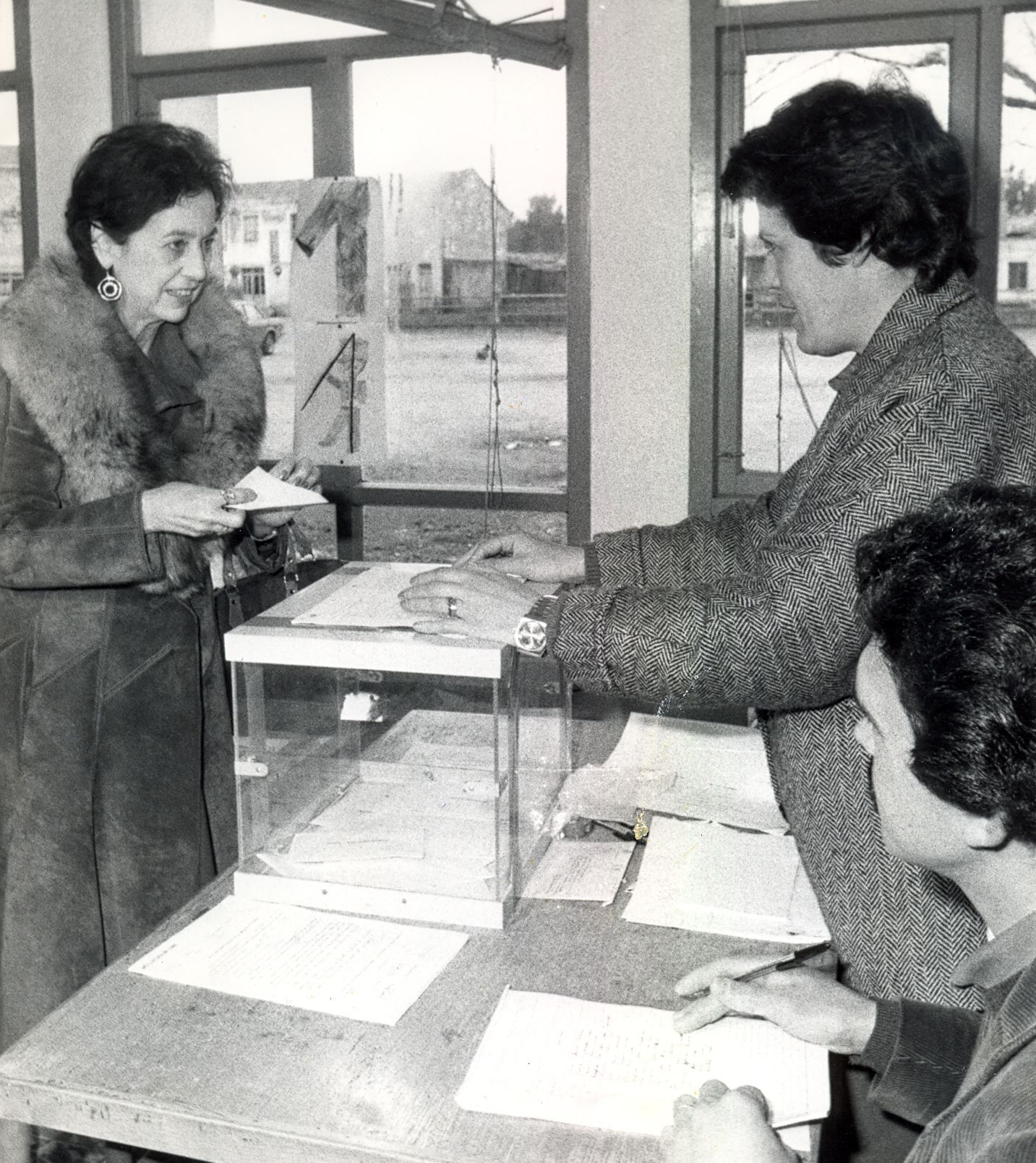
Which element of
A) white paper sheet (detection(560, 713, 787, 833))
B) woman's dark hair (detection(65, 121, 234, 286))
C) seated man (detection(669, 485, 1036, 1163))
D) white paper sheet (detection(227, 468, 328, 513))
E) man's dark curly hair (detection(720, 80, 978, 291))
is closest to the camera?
seated man (detection(669, 485, 1036, 1163))

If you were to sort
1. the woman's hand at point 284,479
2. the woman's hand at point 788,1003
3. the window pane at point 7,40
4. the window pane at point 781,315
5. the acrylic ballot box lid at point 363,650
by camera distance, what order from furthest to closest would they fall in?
1. the window pane at point 7,40
2. the window pane at point 781,315
3. the woman's hand at point 284,479
4. the acrylic ballot box lid at point 363,650
5. the woman's hand at point 788,1003

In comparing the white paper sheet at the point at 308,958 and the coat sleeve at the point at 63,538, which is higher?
the coat sleeve at the point at 63,538

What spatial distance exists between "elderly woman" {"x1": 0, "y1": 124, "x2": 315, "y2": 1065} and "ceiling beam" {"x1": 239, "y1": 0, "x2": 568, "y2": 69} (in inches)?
16.0

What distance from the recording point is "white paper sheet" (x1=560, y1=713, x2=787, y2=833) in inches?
75.3

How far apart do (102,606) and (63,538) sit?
6.2 inches

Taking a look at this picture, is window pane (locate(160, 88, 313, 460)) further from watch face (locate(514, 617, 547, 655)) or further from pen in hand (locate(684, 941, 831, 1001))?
pen in hand (locate(684, 941, 831, 1001))

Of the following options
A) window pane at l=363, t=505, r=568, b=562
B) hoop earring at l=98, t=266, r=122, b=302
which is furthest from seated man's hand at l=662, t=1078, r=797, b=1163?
window pane at l=363, t=505, r=568, b=562

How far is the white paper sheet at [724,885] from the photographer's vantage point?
158 centimetres

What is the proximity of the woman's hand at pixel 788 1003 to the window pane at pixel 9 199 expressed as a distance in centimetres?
329

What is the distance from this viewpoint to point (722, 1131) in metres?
1.07

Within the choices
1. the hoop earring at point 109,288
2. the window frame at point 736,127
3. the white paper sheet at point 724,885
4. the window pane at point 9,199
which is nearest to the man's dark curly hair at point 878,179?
the white paper sheet at point 724,885

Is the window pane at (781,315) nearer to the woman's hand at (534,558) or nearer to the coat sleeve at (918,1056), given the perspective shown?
the woman's hand at (534,558)

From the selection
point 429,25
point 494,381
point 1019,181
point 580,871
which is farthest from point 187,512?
point 1019,181

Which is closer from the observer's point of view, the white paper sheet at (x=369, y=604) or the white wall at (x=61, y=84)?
the white paper sheet at (x=369, y=604)
